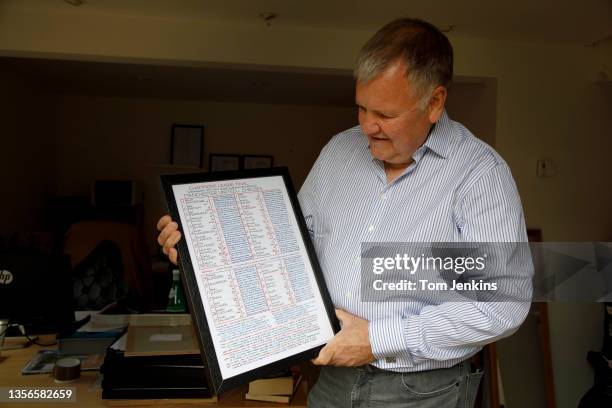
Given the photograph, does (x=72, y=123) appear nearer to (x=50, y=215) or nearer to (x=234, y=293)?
(x=50, y=215)

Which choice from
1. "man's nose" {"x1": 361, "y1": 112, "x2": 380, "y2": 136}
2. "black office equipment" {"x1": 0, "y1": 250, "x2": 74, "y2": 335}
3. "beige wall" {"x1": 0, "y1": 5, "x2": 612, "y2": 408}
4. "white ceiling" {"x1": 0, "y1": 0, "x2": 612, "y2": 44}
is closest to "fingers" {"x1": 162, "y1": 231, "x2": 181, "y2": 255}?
"man's nose" {"x1": 361, "y1": 112, "x2": 380, "y2": 136}

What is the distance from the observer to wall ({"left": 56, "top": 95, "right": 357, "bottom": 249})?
6.20 m

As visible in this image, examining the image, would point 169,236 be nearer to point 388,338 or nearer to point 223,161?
point 388,338

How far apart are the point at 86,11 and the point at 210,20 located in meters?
0.72

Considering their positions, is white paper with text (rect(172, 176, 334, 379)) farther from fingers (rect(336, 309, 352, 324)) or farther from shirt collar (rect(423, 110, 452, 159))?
shirt collar (rect(423, 110, 452, 159))

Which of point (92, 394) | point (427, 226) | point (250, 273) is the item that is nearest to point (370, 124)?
point (427, 226)

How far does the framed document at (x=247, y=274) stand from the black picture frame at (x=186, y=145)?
210 inches

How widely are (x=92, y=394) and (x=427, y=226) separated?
1149 mm

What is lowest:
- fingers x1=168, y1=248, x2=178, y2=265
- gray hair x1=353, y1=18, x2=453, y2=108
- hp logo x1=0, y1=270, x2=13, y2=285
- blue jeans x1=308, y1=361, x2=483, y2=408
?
blue jeans x1=308, y1=361, x2=483, y2=408

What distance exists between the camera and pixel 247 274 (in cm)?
110

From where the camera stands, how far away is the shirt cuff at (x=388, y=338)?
104 centimetres

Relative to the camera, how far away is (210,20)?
120 inches

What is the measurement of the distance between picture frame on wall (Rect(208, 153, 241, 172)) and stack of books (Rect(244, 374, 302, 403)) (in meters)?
5.09

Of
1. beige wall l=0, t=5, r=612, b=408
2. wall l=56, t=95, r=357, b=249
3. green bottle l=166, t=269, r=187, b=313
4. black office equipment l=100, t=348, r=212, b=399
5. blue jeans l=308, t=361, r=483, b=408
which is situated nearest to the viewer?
blue jeans l=308, t=361, r=483, b=408
